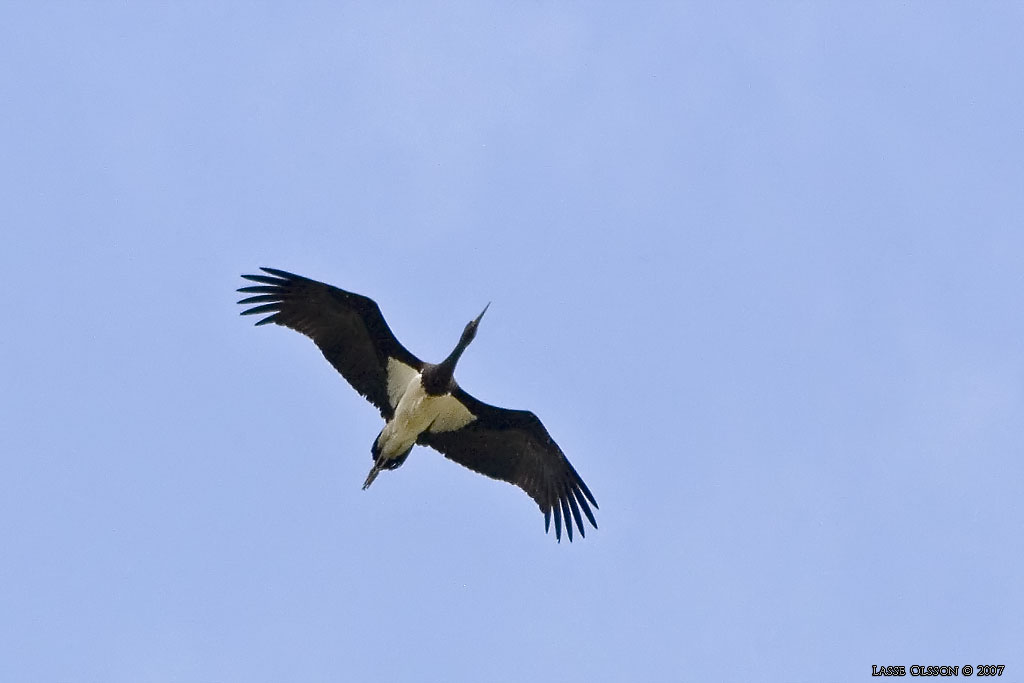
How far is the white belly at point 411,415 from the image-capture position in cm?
1905

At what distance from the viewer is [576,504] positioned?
20594mm

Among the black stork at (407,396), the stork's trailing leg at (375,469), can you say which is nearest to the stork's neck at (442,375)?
the black stork at (407,396)

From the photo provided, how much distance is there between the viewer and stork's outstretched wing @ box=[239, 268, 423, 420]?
18969 millimetres

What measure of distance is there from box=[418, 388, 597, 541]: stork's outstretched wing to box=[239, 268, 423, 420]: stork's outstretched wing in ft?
3.80

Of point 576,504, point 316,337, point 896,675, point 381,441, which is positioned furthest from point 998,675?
point 316,337

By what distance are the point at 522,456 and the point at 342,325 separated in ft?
11.7

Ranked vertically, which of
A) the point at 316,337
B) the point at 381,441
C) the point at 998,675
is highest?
the point at 316,337

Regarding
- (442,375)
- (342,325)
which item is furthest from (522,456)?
(342,325)

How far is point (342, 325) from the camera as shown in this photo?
756 inches

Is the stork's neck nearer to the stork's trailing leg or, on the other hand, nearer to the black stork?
the black stork

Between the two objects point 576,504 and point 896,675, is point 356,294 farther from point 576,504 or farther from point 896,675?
point 896,675

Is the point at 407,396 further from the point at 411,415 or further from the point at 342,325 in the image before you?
the point at 342,325

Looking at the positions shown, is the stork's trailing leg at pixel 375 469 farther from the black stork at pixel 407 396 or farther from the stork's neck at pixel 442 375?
the stork's neck at pixel 442 375

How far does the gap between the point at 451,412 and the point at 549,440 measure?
66.1 inches
